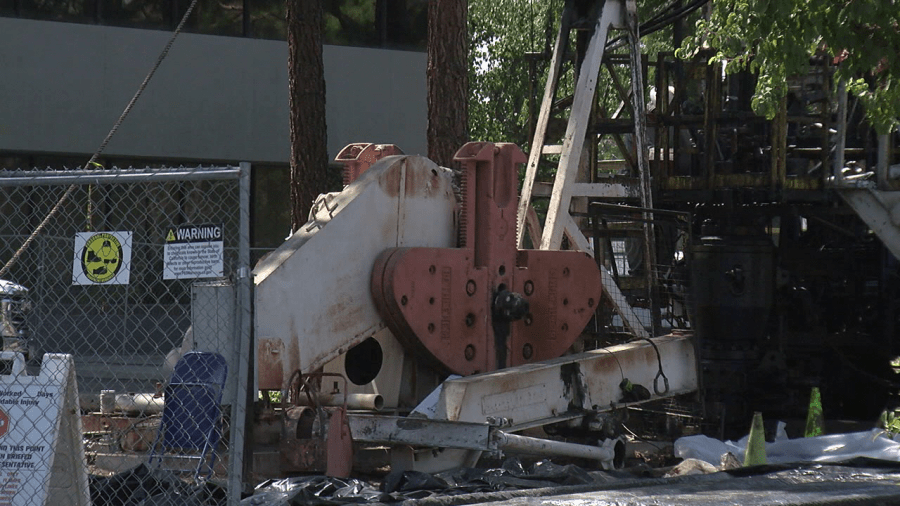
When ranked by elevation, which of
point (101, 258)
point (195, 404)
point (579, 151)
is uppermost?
point (579, 151)

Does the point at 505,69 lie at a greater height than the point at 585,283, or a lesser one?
greater

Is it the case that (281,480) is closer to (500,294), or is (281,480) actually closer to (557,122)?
(500,294)

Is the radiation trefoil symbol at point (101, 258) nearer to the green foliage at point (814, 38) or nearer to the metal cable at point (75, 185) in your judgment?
the metal cable at point (75, 185)

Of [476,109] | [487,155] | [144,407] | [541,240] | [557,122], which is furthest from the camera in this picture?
[476,109]

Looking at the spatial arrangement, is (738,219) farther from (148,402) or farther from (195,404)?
(195,404)

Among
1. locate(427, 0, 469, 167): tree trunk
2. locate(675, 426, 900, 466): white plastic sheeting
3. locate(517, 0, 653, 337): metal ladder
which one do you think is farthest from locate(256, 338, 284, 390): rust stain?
locate(427, 0, 469, 167): tree trunk

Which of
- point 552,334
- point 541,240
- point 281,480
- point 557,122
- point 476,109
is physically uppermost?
point 476,109

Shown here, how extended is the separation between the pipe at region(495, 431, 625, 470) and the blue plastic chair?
1807 mm

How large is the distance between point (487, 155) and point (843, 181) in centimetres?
384

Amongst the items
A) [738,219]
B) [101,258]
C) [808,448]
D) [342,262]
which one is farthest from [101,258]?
[738,219]

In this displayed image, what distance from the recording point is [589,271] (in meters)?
9.36

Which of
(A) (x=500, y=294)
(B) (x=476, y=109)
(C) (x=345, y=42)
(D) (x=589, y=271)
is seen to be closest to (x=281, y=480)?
(A) (x=500, y=294)

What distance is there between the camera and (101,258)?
547 cm

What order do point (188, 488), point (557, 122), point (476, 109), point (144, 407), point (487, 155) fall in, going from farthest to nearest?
point (476, 109)
point (557, 122)
point (487, 155)
point (144, 407)
point (188, 488)
